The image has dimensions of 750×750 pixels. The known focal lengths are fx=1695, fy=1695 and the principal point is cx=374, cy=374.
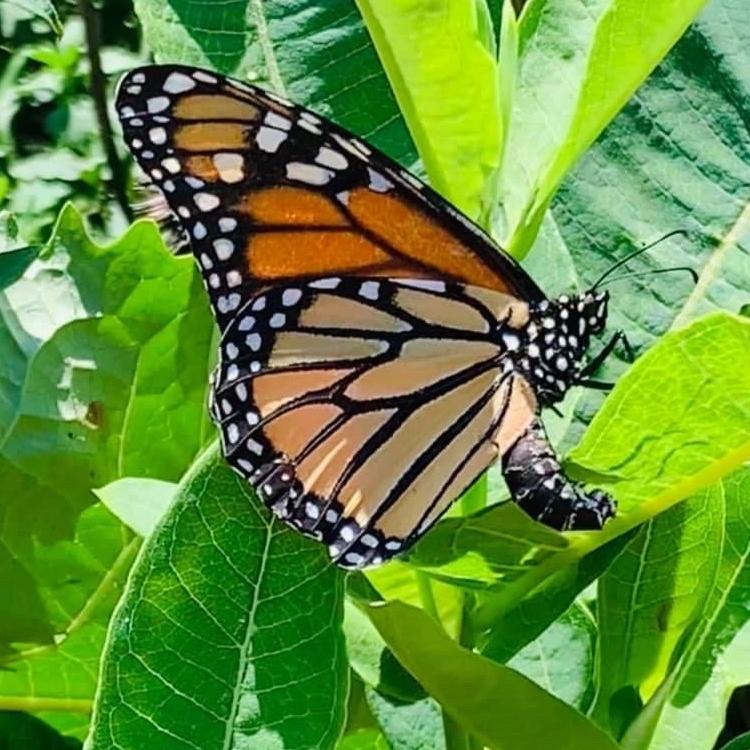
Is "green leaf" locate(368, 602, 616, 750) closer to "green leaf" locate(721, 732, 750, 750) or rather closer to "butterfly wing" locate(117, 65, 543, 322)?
"green leaf" locate(721, 732, 750, 750)

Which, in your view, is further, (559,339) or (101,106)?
(101,106)

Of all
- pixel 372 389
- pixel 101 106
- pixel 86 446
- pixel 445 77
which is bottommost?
pixel 101 106

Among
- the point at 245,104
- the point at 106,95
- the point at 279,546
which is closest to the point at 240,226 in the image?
the point at 245,104

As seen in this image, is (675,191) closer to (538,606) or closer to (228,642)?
(538,606)

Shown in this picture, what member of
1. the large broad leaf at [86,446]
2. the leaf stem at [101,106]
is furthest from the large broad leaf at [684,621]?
the leaf stem at [101,106]

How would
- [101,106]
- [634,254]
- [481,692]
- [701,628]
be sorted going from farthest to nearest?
[101,106] < [634,254] < [701,628] < [481,692]

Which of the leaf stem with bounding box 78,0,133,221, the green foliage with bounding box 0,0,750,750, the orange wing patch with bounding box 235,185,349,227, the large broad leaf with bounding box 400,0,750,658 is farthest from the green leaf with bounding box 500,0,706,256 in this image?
the leaf stem with bounding box 78,0,133,221

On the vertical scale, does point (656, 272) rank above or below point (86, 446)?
above

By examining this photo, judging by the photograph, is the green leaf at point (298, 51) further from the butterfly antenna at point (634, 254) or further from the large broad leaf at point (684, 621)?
the large broad leaf at point (684, 621)

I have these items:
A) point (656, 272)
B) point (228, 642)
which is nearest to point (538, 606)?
point (228, 642)
